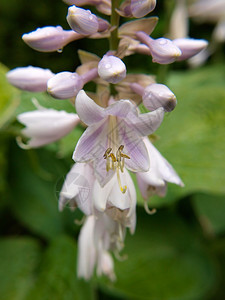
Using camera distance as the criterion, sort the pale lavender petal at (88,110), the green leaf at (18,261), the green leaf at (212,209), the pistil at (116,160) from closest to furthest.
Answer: the pale lavender petal at (88,110) → the pistil at (116,160) → the green leaf at (18,261) → the green leaf at (212,209)

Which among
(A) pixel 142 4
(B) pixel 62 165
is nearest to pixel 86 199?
(A) pixel 142 4

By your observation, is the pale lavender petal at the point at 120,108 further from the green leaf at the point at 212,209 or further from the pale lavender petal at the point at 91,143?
the green leaf at the point at 212,209

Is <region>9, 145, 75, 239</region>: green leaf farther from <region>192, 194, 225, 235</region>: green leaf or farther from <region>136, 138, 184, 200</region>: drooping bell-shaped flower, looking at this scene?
<region>136, 138, 184, 200</region>: drooping bell-shaped flower

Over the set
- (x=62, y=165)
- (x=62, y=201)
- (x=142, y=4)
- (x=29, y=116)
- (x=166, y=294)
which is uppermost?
(x=142, y=4)

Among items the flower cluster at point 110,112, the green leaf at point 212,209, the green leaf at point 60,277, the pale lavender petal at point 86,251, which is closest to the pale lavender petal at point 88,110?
the flower cluster at point 110,112

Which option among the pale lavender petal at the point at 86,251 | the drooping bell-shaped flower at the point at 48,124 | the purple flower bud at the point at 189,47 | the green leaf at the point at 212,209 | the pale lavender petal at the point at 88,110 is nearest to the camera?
the pale lavender petal at the point at 88,110

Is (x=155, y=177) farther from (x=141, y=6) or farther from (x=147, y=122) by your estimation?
(x=141, y=6)

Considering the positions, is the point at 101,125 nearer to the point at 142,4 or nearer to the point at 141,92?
the point at 141,92
